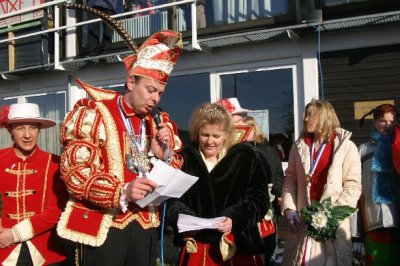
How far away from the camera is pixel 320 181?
389 cm

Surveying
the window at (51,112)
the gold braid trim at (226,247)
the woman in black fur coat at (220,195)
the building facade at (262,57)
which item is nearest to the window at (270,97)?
the building facade at (262,57)

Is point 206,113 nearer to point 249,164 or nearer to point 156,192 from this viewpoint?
point 249,164

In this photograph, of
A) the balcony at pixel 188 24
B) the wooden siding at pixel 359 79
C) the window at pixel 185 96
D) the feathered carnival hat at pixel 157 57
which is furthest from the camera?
the window at pixel 185 96

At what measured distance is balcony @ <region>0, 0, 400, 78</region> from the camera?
259 inches

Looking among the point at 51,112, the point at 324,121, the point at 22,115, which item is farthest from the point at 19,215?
the point at 51,112

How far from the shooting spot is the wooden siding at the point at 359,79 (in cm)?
636

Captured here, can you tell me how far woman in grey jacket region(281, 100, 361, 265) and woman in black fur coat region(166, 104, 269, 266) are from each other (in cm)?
64

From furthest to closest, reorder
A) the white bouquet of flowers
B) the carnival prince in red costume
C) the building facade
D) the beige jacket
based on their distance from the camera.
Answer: the building facade → the beige jacket → the white bouquet of flowers → the carnival prince in red costume

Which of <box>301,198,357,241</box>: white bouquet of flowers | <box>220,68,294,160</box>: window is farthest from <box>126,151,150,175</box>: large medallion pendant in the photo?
<box>220,68,294,160</box>: window

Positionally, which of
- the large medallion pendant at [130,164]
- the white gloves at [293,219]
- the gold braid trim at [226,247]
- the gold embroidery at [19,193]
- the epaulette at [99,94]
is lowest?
the gold braid trim at [226,247]

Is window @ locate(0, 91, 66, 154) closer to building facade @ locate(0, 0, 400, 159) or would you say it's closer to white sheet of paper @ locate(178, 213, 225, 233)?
building facade @ locate(0, 0, 400, 159)

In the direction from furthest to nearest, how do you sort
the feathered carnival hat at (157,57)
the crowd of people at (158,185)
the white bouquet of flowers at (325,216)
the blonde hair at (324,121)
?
the blonde hair at (324,121) < the white bouquet of flowers at (325,216) < the feathered carnival hat at (157,57) < the crowd of people at (158,185)

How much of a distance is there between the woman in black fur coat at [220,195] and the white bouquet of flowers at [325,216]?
484 mm

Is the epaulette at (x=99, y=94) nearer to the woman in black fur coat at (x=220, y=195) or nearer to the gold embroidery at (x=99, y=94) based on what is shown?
the gold embroidery at (x=99, y=94)
